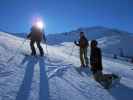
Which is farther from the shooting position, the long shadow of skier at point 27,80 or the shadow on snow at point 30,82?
the shadow on snow at point 30,82

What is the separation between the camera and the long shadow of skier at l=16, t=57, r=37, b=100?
29.0 ft

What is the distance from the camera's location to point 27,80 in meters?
10.7

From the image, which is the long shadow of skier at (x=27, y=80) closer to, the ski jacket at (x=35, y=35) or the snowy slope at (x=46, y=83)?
the snowy slope at (x=46, y=83)

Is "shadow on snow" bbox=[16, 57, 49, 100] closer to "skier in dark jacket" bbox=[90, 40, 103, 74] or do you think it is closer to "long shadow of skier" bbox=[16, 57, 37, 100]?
"long shadow of skier" bbox=[16, 57, 37, 100]

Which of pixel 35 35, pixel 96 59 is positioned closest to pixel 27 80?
pixel 96 59

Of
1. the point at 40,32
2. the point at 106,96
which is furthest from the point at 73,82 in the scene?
the point at 40,32

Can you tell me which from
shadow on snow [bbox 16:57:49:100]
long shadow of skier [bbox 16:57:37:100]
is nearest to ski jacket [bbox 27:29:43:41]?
long shadow of skier [bbox 16:57:37:100]

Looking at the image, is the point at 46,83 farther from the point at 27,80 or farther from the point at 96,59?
the point at 96,59

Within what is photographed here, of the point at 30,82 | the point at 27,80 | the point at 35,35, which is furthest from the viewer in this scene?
the point at 35,35

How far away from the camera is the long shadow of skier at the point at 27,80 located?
29.0ft

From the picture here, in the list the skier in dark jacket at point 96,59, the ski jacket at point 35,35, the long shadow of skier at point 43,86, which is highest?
the ski jacket at point 35,35

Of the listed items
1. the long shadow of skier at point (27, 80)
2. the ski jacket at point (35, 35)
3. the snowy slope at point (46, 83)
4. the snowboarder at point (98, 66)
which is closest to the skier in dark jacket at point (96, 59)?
the snowboarder at point (98, 66)

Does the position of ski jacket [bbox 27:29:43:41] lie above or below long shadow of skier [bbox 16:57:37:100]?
above

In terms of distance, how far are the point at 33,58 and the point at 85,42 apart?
341 cm
